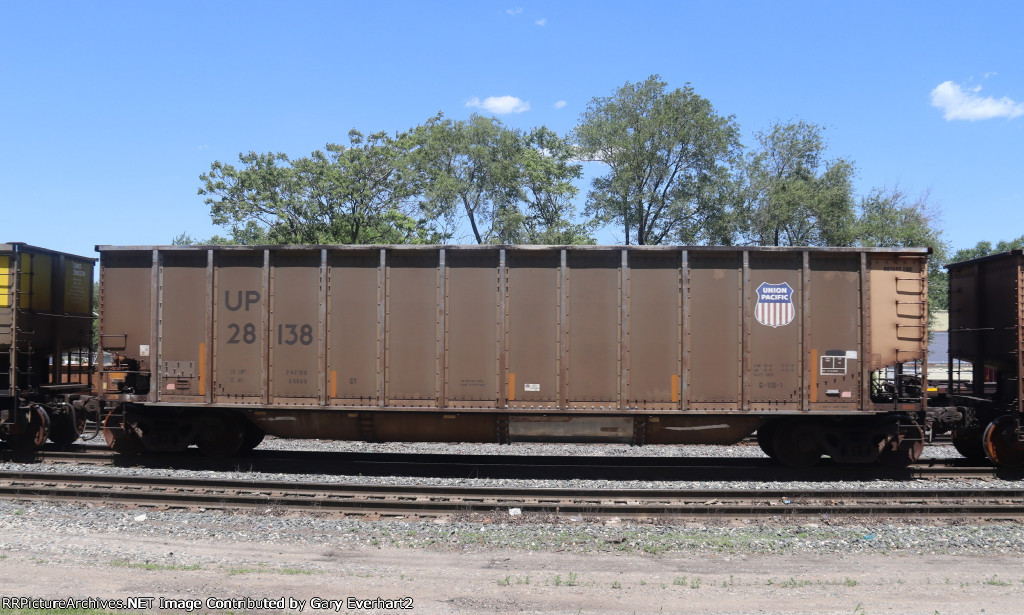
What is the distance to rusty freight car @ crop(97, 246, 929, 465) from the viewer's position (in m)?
10.9

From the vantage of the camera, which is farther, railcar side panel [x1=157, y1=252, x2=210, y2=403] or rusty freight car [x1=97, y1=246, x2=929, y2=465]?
railcar side panel [x1=157, y1=252, x2=210, y2=403]

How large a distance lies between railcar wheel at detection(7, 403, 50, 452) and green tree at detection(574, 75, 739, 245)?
122ft

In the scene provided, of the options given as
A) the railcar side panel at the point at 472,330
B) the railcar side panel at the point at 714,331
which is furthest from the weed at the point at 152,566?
the railcar side panel at the point at 714,331

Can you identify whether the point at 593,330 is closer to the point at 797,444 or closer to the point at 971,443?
the point at 797,444

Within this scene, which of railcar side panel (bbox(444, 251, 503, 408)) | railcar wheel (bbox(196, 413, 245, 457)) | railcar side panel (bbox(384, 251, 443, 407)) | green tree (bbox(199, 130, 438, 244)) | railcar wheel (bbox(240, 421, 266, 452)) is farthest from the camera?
green tree (bbox(199, 130, 438, 244))

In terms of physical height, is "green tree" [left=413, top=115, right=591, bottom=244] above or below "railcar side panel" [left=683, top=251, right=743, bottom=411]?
above

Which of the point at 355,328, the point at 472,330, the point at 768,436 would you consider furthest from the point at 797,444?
the point at 355,328

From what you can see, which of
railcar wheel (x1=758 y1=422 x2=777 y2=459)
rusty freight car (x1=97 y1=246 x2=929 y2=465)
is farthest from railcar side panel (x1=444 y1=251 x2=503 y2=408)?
railcar wheel (x1=758 y1=422 x2=777 y2=459)

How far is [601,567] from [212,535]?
4927 millimetres

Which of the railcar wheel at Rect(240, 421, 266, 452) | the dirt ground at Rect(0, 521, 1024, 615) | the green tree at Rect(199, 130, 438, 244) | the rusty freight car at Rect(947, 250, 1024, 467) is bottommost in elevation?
the dirt ground at Rect(0, 521, 1024, 615)

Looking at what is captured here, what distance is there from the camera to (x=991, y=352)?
12008mm

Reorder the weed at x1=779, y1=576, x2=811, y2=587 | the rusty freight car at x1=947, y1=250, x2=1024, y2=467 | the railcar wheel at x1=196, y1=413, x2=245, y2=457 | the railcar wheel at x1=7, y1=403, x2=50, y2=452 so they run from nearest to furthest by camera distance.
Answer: the weed at x1=779, y1=576, x2=811, y2=587, the rusty freight car at x1=947, y1=250, x2=1024, y2=467, the railcar wheel at x1=196, y1=413, x2=245, y2=457, the railcar wheel at x1=7, y1=403, x2=50, y2=452

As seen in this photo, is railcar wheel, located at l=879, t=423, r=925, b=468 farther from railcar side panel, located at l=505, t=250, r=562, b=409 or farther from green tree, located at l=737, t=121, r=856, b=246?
green tree, located at l=737, t=121, r=856, b=246

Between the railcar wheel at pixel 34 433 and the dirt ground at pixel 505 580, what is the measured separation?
5.48 metres
